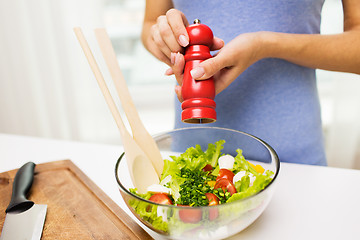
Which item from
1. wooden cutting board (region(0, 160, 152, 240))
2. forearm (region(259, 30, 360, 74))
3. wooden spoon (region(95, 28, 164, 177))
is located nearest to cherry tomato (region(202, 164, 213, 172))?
wooden spoon (region(95, 28, 164, 177))

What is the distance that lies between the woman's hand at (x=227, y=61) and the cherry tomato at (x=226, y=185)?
219mm

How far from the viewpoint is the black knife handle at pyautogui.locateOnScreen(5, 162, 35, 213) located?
71 cm

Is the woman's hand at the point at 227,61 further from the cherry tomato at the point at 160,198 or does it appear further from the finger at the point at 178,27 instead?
the cherry tomato at the point at 160,198

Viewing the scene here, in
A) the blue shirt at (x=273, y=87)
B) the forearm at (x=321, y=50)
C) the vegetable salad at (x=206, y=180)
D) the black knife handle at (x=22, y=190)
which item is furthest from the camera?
the blue shirt at (x=273, y=87)

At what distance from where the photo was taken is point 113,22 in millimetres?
2174

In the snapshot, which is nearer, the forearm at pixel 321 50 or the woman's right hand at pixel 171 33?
the woman's right hand at pixel 171 33

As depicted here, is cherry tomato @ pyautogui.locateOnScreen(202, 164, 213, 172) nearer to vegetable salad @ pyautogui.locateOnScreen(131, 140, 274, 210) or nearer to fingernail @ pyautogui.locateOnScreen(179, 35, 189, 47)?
vegetable salad @ pyautogui.locateOnScreen(131, 140, 274, 210)

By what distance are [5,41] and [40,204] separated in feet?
5.75

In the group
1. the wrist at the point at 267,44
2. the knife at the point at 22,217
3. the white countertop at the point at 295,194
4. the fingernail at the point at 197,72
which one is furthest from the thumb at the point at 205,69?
the knife at the point at 22,217

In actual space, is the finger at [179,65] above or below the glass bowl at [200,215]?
above

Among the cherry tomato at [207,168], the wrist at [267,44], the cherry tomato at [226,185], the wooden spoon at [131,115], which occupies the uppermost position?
the wrist at [267,44]

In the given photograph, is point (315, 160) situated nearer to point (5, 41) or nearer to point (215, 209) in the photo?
point (215, 209)

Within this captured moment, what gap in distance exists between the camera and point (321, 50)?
2.83 feet

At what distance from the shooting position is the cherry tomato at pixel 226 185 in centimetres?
63
